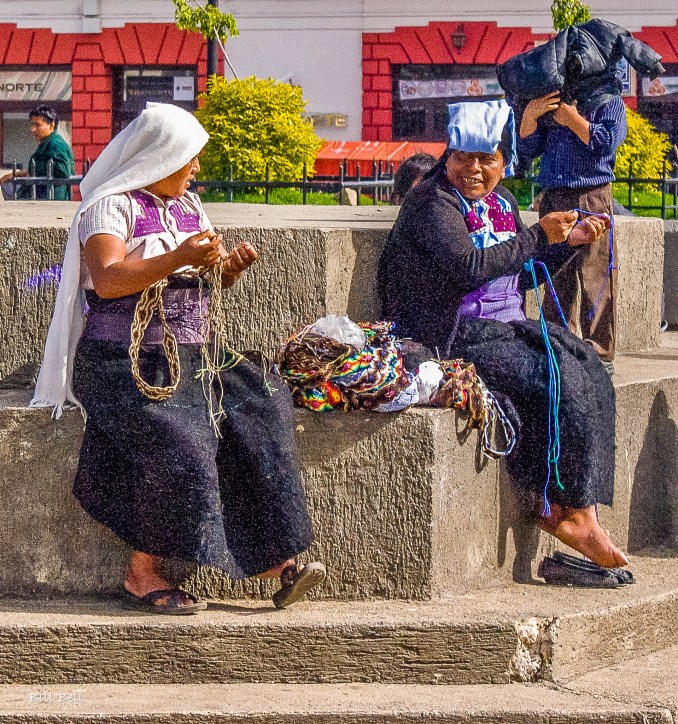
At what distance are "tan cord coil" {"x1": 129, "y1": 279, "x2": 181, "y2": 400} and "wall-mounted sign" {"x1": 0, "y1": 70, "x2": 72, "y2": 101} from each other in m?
19.8

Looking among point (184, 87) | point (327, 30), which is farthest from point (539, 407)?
point (184, 87)

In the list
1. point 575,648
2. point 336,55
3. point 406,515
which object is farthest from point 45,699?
point 336,55

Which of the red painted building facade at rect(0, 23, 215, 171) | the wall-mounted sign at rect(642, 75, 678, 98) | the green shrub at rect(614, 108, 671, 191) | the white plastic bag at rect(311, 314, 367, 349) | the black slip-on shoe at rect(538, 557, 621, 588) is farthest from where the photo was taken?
the red painted building facade at rect(0, 23, 215, 171)

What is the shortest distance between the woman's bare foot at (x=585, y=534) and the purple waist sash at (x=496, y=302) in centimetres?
63

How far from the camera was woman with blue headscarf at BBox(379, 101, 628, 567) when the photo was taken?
4.64 m

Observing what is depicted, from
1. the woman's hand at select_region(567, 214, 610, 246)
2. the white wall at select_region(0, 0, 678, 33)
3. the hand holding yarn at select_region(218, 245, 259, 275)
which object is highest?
the white wall at select_region(0, 0, 678, 33)

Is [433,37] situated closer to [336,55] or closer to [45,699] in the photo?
[336,55]

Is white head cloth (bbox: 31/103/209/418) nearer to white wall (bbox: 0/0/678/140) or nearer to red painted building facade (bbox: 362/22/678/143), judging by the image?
white wall (bbox: 0/0/678/140)

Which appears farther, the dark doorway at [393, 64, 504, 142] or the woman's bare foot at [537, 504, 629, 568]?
the dark doorway at [393, 64, 504, 142]

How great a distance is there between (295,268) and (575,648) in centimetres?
142

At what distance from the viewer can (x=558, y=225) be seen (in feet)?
15.3

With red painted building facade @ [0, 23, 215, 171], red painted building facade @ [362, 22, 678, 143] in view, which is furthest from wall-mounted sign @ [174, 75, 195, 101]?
red painted building facade @ [362, 22, 678, 143]

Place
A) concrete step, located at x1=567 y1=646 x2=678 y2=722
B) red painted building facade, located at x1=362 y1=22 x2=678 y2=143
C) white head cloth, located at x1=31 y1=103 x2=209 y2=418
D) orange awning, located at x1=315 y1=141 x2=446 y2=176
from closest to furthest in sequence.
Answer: concrete step, located at x1=567 y1=646 x2=678 y2=722, white head cloth, located at x1=31 y1=103 x2=209 y2=418, orange awning, located at x1=315 y1=141 x2=446 y2=176, red painted building facade, located at x1=362 y1=22 x2=678 y2=143

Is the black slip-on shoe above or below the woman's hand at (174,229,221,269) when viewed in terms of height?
below
